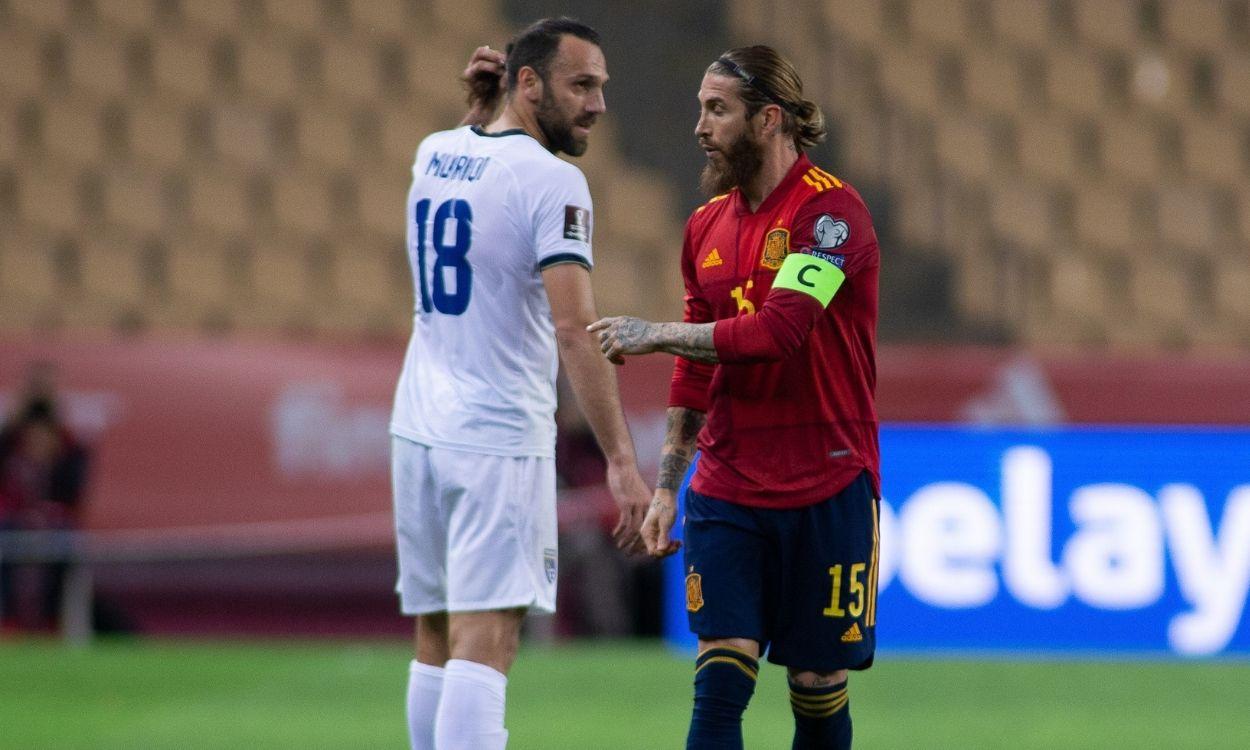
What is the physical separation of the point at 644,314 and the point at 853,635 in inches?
333

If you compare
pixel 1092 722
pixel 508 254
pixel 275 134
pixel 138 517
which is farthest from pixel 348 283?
pixel 508 254

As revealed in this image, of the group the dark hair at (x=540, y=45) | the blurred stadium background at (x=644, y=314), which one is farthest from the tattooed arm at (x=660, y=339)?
the blurred stadium background at (x=644, y=314)

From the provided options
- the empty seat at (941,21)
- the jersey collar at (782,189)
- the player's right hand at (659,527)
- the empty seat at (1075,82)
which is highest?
the empty seat at (941,21)

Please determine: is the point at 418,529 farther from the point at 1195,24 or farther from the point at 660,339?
the point at 1195,24

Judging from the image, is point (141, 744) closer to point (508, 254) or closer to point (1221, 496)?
point (508, 254)

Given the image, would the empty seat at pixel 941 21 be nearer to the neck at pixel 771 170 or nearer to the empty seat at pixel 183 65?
the empty seat at pixel 183 65

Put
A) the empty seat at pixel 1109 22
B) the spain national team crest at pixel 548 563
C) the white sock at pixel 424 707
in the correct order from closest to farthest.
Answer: the spain national team crest at pixel 548 563, the white sock at pixel 424 707, the empty seat at pixel 1109 22

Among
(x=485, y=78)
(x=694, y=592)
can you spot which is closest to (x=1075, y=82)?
(x=485, y=78)

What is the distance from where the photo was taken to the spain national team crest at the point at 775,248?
4.62 m

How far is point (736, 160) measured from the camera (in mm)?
4695

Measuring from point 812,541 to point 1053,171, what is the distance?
34.9ft

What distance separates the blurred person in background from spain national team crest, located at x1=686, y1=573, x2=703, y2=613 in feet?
23.5

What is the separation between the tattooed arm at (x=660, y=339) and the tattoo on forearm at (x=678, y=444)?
1.37ft

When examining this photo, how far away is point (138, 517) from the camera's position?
36.5ft
